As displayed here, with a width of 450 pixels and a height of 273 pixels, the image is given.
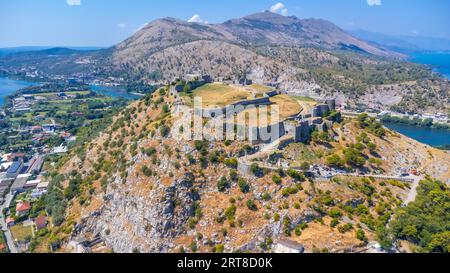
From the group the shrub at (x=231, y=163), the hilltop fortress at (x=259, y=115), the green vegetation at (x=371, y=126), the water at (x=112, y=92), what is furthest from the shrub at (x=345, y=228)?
the water at (x=112, y=92)

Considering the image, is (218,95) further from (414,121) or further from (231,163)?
(414,121)

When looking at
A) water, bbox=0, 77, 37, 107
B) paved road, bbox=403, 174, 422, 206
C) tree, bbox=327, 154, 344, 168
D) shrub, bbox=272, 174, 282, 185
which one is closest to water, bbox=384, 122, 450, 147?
paved road, bbox=403, 174, 422, 206

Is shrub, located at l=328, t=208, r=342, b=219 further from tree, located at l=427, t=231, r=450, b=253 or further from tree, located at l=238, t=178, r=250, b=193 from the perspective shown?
tree, located at l=238, t=178, r=250, b=193

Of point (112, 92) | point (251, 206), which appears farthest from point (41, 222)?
point (112, 92)

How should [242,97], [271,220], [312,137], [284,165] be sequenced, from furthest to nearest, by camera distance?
[242,97] → [312,137] → [284,165] → [271,220]

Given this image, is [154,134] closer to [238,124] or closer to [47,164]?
[238,124]

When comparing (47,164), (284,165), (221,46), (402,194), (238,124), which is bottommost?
(47,164)
